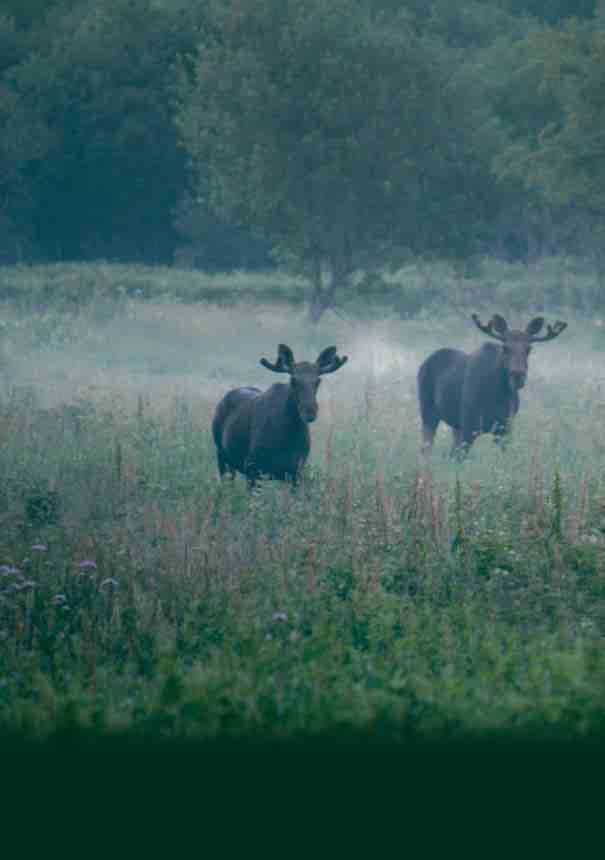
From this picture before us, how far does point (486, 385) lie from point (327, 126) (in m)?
21.3

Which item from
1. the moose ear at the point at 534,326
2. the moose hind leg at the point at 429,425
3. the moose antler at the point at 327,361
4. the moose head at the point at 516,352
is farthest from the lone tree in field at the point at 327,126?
the moose antler at the point at 327,361

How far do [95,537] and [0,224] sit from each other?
144ft

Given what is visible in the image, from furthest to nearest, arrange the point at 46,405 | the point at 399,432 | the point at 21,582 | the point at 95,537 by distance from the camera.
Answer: the point at 46,405, the point at 399,432, the point at 95,537, the point at 21,582

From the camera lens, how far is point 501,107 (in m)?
56.6

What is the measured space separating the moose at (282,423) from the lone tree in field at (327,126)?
22856mm

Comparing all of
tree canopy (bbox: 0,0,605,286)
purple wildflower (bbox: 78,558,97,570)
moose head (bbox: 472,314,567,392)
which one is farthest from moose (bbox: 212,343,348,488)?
tree canopy (bbox: 0,0,605,286)

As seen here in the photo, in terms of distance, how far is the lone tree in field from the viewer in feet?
114

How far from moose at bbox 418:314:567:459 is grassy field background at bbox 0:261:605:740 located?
41cm

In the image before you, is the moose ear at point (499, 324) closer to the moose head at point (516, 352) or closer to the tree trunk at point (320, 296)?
the moose head at point (516, 352)

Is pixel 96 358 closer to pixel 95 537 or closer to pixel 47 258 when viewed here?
pixel 95 537

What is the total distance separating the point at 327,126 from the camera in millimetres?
34906

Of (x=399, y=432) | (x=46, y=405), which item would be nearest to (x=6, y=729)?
(x=399, y=432)

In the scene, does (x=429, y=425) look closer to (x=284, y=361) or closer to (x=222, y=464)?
(x=222, y=464)

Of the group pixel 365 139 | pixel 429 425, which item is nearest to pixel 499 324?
pixel 429 425
